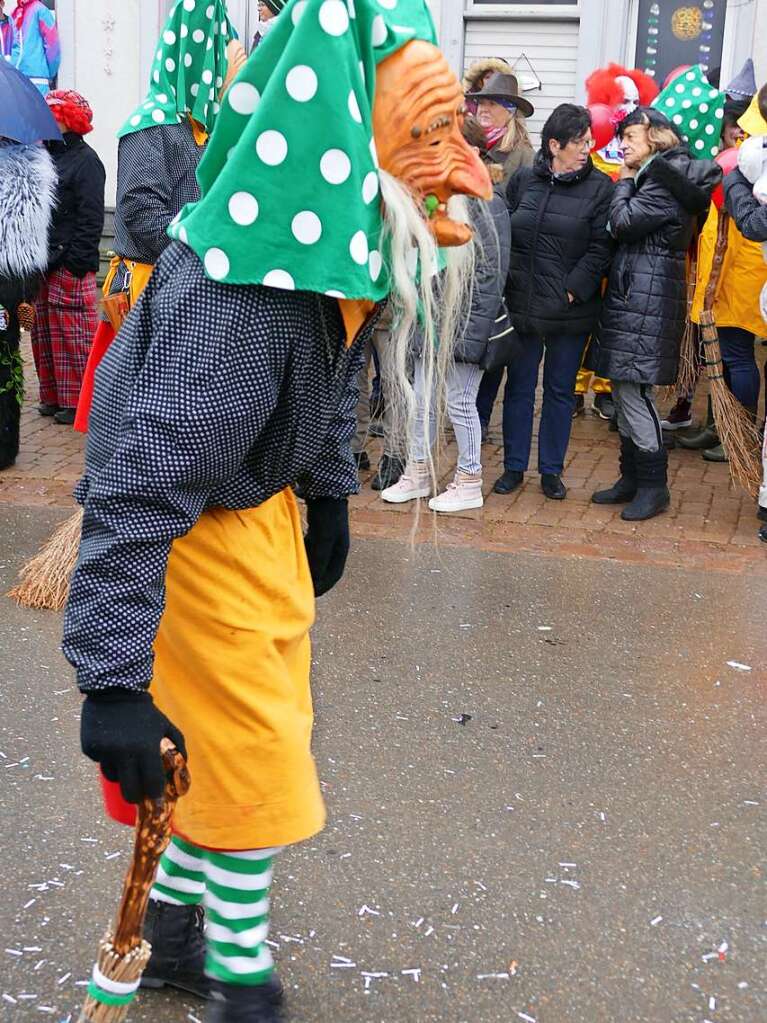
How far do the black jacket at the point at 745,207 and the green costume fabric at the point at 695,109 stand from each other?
105 cm

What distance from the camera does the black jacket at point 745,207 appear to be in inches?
237

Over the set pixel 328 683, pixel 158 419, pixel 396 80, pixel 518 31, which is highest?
pixel 518 31

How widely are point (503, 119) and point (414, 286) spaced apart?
5557 millimetres

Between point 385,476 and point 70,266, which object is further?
point 70,266

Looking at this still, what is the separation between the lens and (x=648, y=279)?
6250 millimetres

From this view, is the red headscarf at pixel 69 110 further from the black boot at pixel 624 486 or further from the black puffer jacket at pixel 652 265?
the black boot at pixel 624 486

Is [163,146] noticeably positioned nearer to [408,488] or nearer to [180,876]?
[408,488]

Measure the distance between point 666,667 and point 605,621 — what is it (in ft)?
1.59

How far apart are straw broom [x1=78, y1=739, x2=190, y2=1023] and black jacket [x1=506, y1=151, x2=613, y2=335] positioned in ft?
15.8

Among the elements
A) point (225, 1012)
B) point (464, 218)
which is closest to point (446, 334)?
point (464, 218)

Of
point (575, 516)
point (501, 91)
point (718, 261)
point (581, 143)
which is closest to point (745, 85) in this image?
point (501, 91)

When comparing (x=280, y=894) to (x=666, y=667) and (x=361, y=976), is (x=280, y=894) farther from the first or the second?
(x=666, y=667)

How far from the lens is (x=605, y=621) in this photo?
16.4 feet

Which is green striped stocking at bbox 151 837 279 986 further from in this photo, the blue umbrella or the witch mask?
the blue umbrella
